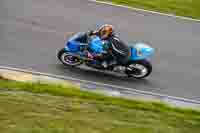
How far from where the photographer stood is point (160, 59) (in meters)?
17.3

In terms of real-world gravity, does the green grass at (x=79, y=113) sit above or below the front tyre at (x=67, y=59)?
below

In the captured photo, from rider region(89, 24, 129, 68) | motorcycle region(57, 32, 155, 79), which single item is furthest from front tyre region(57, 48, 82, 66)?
rider region(89, 24, 129, 68)

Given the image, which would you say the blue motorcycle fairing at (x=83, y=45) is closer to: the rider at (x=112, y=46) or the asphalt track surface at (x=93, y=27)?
the rider at (x=112, y=46)

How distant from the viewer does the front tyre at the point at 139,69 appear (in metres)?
15.7

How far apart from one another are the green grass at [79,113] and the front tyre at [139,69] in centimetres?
194

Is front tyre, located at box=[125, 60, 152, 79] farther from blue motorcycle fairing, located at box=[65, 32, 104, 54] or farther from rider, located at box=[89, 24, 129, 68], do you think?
blue motorcycle fairing, located at box=[65, 32, 104, 54]

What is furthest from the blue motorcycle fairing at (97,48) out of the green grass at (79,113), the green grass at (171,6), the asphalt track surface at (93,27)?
the green grass at (171,6)

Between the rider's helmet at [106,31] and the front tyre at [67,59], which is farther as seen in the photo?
the front tyre at [67,59]

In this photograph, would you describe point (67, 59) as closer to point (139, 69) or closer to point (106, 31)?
point (106, 31)

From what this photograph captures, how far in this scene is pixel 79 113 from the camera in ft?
38.9

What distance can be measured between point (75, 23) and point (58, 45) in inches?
77.2

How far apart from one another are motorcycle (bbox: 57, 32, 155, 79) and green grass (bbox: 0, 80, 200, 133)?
1958mm

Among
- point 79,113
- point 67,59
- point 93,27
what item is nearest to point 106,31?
point 67,59

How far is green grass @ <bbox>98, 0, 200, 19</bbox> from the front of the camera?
21000 millimetres
